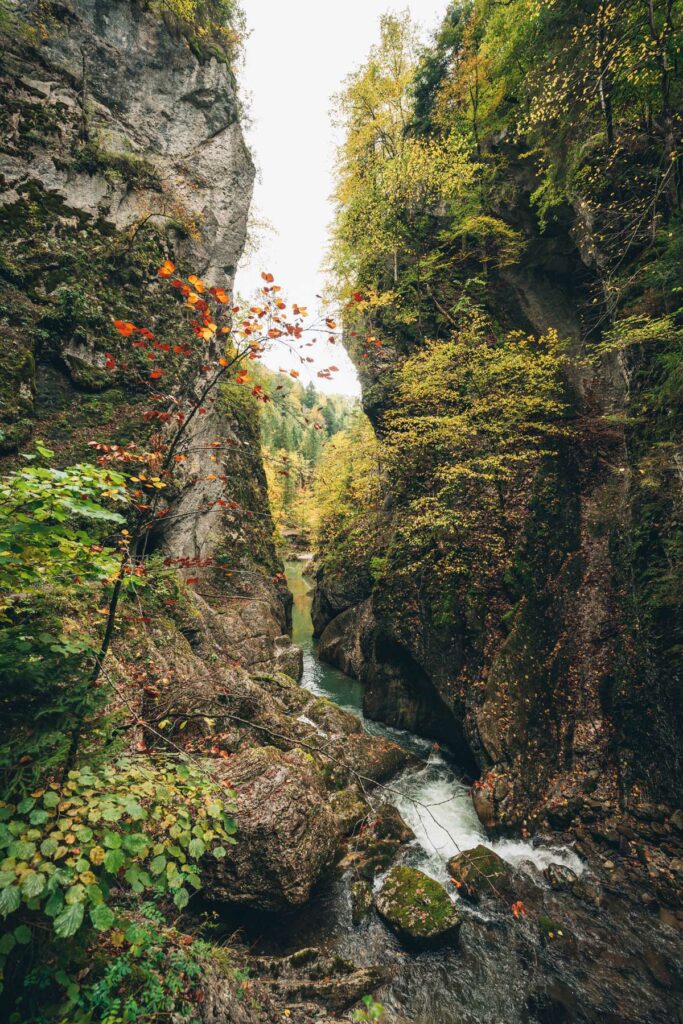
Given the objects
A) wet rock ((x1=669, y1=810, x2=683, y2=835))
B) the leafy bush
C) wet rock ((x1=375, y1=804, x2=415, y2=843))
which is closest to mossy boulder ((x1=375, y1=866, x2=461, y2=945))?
wet rock ((x1=375, y1=804, x2=415, y2=843))

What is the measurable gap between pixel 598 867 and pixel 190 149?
19.8 meters

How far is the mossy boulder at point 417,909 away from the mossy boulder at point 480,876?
581 mm

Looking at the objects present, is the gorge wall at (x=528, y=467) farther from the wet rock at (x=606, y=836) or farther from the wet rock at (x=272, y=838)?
the wet rock at (x=272, y=838)

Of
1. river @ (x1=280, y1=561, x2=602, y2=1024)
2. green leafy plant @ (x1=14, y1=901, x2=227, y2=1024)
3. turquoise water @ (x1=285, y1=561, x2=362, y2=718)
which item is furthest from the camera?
turquoise water @ (x1=285, y1=561, x2=362, y2=718)

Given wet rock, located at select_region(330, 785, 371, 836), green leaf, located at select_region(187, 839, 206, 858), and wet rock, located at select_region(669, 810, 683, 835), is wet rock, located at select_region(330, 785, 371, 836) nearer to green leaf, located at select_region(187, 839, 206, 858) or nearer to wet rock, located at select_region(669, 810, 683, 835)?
wet rock, located at select_region(669, 810, 683, 835)


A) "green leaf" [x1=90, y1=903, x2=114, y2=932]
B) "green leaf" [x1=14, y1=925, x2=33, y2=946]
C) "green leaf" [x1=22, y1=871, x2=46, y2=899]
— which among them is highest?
"green leaf" [x1=22, y1=871, x2=46, y2=899]

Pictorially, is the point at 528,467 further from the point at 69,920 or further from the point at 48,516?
the point at 69,920

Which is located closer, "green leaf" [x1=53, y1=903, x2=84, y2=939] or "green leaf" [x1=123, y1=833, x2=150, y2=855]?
"green leaf" [x1=53, y1=903, x2=84, y2=939]

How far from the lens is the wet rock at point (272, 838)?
5.25m

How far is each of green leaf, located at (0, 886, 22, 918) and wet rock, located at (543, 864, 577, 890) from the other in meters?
8.88

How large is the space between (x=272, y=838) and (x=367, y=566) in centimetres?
1054

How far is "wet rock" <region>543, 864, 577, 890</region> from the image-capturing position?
6.90 metres

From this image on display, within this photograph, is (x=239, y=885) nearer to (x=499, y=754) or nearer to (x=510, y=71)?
(x=499, y=754)

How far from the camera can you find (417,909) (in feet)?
20.5
